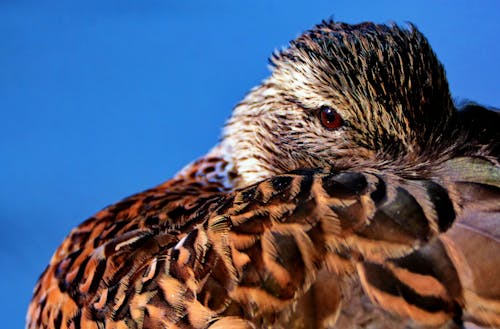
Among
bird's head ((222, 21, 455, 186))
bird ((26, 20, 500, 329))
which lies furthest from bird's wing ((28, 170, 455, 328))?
bird's head ((222, 21, 455, 186))

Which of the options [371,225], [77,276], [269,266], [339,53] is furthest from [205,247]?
[339,53]

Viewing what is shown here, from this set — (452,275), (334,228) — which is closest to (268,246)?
(334,228)

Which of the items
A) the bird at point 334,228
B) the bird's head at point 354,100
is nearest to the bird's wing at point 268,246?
the bird at point 334,228

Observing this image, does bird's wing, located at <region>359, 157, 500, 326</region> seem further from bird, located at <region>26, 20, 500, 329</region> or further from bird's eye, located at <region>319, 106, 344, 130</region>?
bird's eye, located at <region>319, 106, 344, 130</region>

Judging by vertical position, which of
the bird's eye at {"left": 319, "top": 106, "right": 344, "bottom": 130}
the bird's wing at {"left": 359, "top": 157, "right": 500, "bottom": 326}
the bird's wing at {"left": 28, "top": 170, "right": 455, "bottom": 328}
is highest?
the bird's eye at {"left": 319, "top": 106, "right": 344, "bottom": 130}

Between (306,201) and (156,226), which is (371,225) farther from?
(156,226)

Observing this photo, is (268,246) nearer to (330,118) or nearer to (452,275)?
(452,275)

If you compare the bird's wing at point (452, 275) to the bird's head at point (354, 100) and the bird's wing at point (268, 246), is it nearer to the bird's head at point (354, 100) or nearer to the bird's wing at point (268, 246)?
the bird's wing at point (268, 246)
